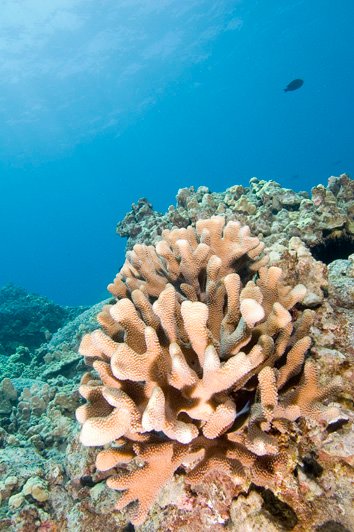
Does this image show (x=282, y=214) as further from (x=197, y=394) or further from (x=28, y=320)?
(x=28, y=320)

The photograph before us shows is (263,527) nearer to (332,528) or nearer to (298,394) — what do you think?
(332,528)

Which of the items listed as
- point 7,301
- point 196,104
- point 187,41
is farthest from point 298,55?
point 7,301

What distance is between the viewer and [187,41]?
7250 centimetres

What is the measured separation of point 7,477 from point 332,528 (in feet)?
11.5

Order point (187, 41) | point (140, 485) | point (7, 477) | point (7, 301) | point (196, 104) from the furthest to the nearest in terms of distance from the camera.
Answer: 1. point (196, 104)
2. point (187, 41)
3. point (7, 301)
4. point (7, 477)
5. point (140, 485)

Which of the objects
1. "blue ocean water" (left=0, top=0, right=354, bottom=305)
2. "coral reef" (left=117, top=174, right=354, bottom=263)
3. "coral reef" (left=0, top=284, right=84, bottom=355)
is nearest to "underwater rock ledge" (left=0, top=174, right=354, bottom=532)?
"coral reef" (left=117, top=174, right=354, bottom=263)

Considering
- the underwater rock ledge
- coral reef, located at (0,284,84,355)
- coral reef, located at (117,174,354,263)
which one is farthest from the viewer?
coral reef, located at (0,284,84,355)

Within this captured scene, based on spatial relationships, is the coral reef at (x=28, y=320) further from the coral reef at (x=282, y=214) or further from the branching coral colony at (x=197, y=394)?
the branching coral colony at (x=197, y=394)

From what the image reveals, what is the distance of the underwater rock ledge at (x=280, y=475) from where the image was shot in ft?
6.54

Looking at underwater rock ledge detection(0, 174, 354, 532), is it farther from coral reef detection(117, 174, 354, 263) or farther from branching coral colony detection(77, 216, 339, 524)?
branching coral colony detection(77, 216, 339, 524)

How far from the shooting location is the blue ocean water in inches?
2076

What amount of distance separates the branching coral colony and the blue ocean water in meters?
55.1

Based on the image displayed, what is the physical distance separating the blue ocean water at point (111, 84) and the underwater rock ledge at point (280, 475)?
52055mm

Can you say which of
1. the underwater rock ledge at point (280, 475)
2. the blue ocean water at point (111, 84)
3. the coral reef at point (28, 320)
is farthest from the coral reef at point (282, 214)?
the blue ocean water at point (111, 84)
